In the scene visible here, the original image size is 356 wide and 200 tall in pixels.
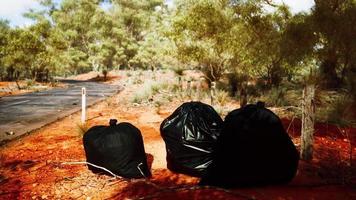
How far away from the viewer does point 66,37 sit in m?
54.6

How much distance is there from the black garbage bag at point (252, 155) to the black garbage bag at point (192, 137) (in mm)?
414

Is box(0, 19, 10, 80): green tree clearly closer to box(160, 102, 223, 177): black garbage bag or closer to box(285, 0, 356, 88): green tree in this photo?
box(285, 0, 356, 88): green tree

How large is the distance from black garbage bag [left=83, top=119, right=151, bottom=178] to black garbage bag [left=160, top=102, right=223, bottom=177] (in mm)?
499

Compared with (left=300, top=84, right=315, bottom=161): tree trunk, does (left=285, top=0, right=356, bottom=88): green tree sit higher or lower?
higher

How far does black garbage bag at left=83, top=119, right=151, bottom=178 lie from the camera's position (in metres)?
5.24

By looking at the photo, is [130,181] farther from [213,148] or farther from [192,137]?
[213,148]

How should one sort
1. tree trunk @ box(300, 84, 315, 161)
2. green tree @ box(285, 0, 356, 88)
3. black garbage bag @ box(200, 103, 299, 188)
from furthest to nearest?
green tree @ box(285, 0, 356, 88) < tree trunk @ box(300, 84, 315, 161) < black garbage bag @ box(200, 103, 299, 188)

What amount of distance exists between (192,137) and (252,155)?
963 millimetres

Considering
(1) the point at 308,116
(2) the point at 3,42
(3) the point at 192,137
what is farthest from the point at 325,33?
(2) the point at 3,42

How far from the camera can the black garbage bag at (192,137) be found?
17.4 ft

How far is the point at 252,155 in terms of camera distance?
15.8 feet

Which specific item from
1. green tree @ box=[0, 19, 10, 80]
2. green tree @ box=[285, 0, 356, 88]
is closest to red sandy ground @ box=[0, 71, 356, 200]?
green tree @ box=[285, 0, 356, 88]

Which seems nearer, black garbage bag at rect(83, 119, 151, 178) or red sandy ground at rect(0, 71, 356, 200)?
red sandy ground at rect(0, 71, 356, 200)

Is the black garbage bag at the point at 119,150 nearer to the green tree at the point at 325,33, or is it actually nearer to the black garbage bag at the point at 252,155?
the black garbage bag at the point at 252,155
